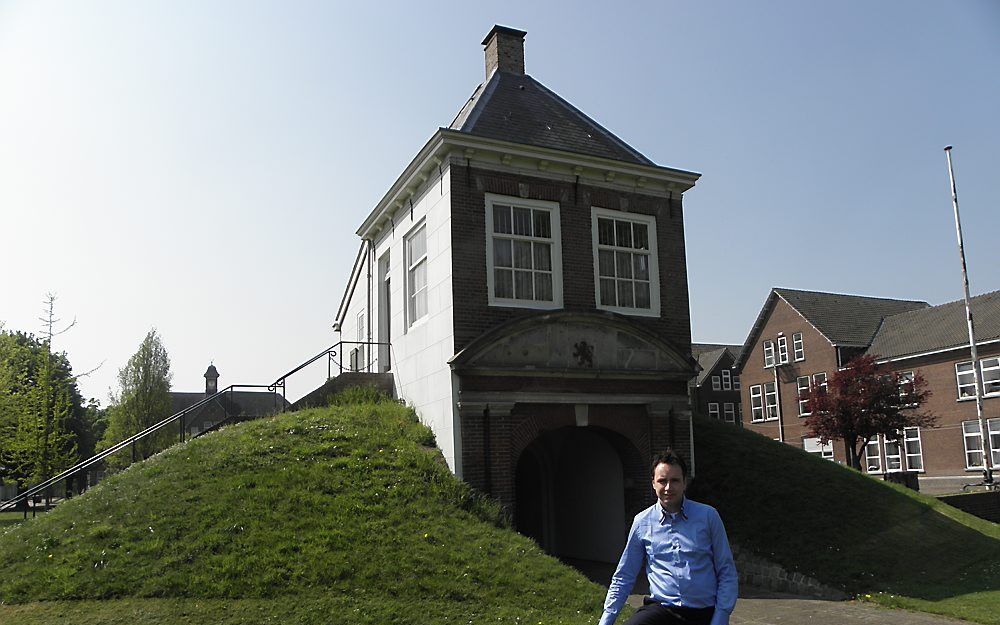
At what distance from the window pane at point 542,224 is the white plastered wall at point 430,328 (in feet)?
6.13

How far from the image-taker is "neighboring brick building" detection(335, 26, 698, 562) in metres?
14.3

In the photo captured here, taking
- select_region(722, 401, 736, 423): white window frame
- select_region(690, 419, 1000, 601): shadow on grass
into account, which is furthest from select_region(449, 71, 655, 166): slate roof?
select_region(722, 401, 736, 423): white window frame

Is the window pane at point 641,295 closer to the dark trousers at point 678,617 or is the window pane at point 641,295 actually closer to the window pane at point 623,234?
the window pane at point 623,234

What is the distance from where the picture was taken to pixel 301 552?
10.4m

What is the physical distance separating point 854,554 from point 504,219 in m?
8.82

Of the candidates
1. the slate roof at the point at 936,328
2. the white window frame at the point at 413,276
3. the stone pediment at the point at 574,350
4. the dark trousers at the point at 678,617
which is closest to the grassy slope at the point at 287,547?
the stone pediment at the point at 574,350

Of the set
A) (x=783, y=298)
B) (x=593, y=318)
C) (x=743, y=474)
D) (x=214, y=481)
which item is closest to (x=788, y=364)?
(x=783, y=298)

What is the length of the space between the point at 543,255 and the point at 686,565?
36.2 feet

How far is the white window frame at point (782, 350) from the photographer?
49781 mm

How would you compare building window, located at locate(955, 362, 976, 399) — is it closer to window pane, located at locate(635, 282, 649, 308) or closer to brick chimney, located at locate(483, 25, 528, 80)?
window pane, located at locate(635, 282, 649, 308)

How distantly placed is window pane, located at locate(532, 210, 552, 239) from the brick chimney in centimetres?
508

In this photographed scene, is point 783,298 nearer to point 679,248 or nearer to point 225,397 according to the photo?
point 679,248

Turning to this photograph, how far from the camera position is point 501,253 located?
15.1 meters

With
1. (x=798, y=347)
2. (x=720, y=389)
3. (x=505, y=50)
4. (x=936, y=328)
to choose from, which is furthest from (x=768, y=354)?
(x=505, y=50)
